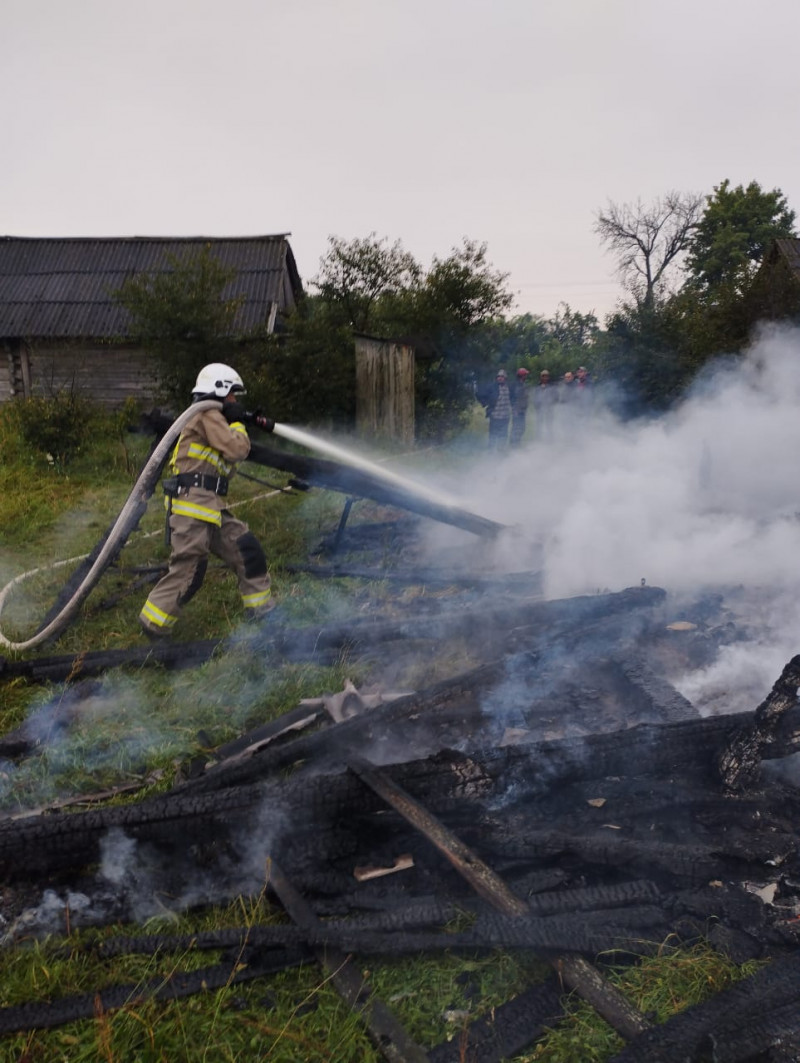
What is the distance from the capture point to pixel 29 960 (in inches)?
110

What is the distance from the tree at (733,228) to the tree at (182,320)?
23025 millimetres

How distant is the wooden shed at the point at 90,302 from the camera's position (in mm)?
17484

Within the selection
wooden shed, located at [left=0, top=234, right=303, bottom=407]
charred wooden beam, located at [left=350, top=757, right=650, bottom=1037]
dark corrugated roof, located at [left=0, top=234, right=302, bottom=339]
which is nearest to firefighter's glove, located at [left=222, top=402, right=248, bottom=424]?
charred wooden beam, located at [left=350, top=757, right=650, bottom=1037]

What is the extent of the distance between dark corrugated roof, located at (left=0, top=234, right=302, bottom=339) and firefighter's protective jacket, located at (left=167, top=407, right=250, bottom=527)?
12.1m

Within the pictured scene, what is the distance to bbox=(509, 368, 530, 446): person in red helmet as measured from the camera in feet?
48.5

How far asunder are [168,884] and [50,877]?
52 cm

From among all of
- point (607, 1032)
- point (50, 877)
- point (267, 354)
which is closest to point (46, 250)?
point (267, 354)

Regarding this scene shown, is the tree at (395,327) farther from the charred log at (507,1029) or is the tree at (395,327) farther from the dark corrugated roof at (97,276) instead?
the charred log at (507,1029)

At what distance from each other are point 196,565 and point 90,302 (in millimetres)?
14877

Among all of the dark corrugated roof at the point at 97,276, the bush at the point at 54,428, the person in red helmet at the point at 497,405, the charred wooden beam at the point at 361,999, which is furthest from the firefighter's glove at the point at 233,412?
the dark corrugated roof at the point at 97,276

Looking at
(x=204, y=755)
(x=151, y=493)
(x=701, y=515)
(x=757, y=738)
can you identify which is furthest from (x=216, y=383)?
(x=701, y=515)

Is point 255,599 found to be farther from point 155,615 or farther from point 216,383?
point 216,383

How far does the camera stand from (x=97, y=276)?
18.9 m

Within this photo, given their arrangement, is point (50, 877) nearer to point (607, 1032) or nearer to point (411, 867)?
point (411, 867)
